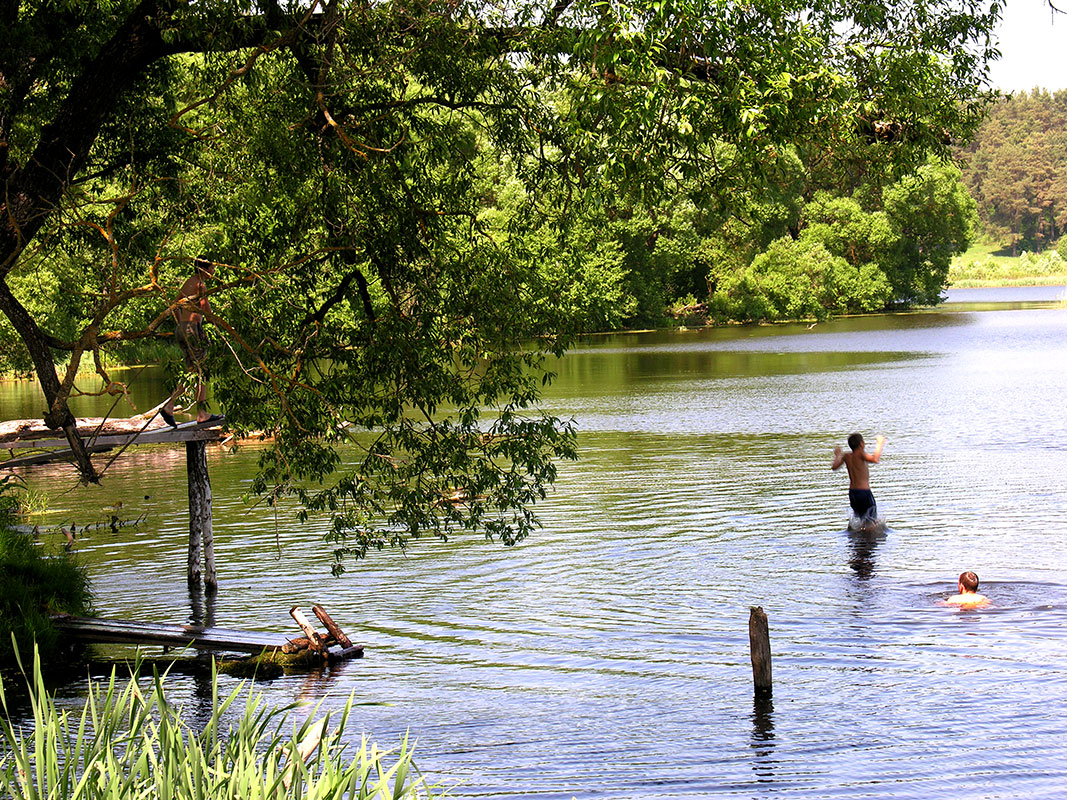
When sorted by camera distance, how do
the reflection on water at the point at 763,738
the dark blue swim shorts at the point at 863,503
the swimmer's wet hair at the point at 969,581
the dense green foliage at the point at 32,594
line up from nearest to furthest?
the reflection on water at the point at 763,738 → the dense green foliage at the point at 32,594 → the swimmer's wet hair at the point at 969,581 → the dark blue swim shorts at the point at 863,503

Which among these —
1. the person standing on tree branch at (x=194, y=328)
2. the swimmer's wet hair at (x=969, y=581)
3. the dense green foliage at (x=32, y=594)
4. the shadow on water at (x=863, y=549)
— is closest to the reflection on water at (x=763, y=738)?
the swimmer's wet hair at (x=969, y=581)

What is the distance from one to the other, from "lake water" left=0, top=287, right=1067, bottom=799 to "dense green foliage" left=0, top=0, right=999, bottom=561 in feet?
7.16

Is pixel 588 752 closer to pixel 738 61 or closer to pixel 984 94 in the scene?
pixel 738 61

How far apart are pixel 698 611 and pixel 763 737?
466cm

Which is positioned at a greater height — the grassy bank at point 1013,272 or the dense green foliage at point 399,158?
the grassy bank at point 1013,272

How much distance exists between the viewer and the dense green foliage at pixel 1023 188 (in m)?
161

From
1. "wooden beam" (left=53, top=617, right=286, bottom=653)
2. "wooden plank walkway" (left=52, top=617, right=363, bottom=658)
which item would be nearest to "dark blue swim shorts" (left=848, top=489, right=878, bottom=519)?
"wooden plank walkway" (left=52, top=617, right=363, bottom=658)

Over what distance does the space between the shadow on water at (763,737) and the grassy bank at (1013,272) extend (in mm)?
122463

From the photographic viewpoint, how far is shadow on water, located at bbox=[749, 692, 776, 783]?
412 inches

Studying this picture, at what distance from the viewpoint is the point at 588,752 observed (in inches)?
437

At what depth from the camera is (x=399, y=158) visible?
12266mm

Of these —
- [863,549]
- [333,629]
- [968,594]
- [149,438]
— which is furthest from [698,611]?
[149,438]

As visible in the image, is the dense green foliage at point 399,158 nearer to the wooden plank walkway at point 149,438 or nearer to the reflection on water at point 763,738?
the wooden plank walkway at point 149,438

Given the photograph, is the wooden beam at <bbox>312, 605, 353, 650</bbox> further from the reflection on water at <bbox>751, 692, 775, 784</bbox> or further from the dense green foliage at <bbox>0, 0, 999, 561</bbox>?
the reflection on water at <bbox>751, 692, 775, 784</bbox>
